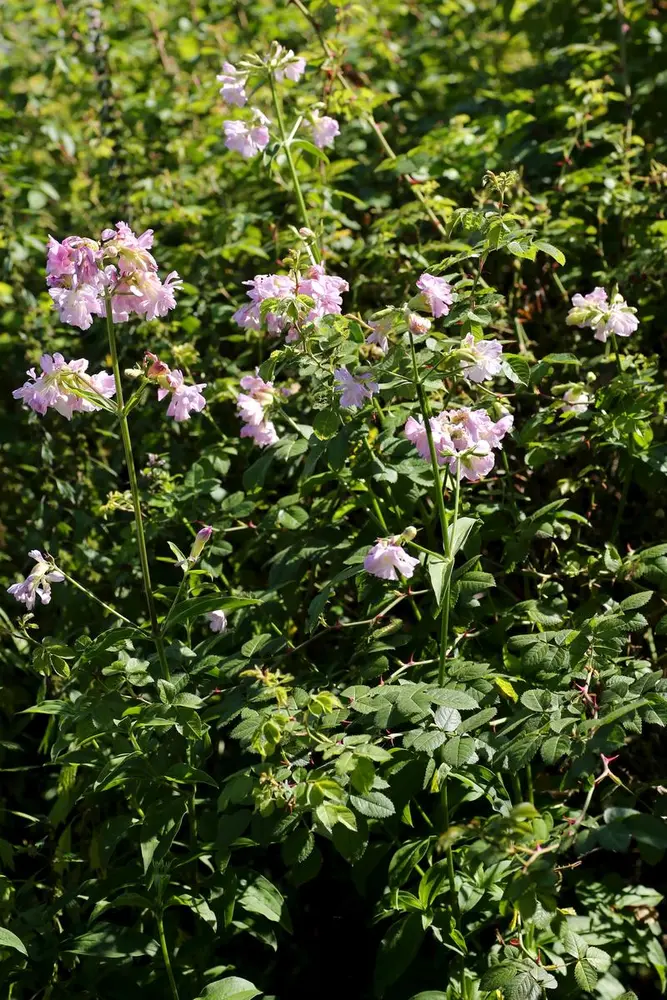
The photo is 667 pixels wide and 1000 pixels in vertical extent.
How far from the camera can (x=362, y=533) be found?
2.29 m

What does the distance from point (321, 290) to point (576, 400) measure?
622 millimetres

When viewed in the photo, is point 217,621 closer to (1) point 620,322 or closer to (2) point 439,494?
(2) point 439,494

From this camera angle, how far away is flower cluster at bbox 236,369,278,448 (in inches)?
82.1

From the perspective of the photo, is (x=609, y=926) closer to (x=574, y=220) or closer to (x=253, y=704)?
(x=253, y=704)

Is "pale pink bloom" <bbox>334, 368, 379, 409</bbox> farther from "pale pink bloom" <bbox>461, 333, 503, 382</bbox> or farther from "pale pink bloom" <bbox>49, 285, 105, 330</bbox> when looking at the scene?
"pale pink bloom" <bbox>49, 285, 105, 330</bbox>

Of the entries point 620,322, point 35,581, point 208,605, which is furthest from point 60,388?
point 620,322

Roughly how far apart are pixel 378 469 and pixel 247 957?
1148 millimetres

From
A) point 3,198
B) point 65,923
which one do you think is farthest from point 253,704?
point 3,198

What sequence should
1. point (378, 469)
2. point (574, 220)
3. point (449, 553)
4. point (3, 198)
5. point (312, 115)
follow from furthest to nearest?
point (3, 198) < point (574, 220) < point (312, 115) < point (378, 469) < point (449, 553)

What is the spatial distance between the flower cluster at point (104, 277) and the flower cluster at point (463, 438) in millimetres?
506

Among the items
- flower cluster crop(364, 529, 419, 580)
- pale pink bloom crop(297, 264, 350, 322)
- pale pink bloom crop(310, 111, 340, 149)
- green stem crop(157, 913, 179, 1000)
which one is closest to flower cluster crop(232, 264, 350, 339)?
pale pink bloom crop(297, 264, 350, 322)

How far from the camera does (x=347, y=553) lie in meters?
2.26

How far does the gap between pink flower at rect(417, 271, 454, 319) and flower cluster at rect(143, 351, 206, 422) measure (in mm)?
450

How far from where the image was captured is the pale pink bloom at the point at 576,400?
215 centimetres
